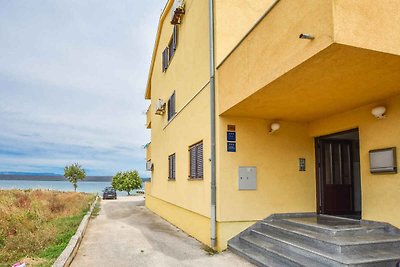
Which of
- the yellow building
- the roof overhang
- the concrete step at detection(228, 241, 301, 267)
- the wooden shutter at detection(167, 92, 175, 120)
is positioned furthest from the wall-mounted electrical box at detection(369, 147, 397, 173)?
the roof overhang

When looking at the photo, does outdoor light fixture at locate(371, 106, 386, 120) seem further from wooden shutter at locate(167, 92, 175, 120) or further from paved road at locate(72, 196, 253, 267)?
wooden shutter at locate(167, 92, 175, 120)

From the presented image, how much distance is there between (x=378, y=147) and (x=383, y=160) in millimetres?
305

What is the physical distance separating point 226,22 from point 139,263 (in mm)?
5909

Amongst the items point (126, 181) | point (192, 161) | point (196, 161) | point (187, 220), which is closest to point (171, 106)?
→ point (192, 161)

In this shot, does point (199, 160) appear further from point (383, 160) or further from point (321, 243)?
point (383, 160)

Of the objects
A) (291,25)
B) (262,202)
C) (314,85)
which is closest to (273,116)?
(262,202)

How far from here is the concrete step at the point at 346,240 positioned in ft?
17.4

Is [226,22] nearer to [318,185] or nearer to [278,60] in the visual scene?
[278,60]

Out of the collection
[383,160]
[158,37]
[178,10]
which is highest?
[158,37]

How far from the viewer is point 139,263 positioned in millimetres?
6945

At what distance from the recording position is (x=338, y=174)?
28.9 ft

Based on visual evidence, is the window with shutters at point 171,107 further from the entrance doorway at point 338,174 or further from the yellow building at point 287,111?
the entrance doorway at point 338,174

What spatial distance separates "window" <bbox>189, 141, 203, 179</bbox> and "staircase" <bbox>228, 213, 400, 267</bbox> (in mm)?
2501

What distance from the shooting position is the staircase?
5.16 m
